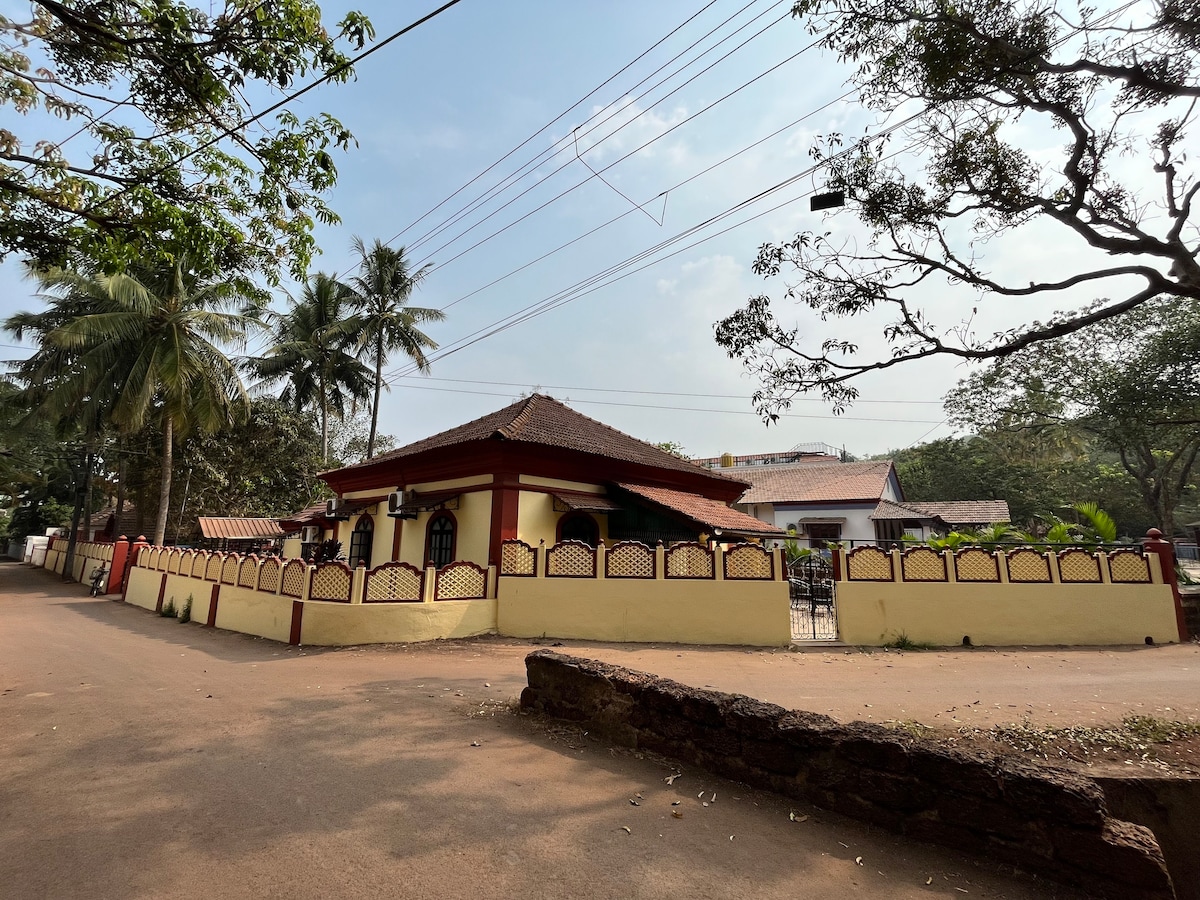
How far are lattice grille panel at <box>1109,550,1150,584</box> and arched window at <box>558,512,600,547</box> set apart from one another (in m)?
9.05

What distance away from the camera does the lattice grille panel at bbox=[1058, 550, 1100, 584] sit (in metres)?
9.98

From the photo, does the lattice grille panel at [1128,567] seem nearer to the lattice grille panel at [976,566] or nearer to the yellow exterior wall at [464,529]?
the lattice grille panel at [976,566]

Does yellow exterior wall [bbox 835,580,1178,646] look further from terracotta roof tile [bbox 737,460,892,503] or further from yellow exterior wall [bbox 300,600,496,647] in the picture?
terracotta roof tile [bbox 737,460,892,503]

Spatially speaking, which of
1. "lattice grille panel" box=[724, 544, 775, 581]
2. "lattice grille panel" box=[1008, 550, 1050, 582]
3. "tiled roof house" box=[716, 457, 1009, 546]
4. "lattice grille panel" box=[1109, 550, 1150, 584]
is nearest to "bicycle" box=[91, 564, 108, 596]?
"lattice grille panel" box=[724, 544, 775, 581]

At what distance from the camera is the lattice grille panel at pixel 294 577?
952 centimetres

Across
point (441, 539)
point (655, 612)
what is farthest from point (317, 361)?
point (655, 612)

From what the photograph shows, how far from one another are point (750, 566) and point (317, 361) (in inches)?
781

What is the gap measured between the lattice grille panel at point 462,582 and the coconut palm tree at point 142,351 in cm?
Answer: 1254

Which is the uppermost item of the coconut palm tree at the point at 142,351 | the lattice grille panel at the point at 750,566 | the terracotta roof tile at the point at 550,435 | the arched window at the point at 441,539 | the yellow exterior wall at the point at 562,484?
the coconut palm tree at the point at 142,351

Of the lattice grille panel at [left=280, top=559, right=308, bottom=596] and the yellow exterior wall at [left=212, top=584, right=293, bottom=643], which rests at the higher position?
the lattice grille panel at [left=280, top=559, right=308, bottom=596]

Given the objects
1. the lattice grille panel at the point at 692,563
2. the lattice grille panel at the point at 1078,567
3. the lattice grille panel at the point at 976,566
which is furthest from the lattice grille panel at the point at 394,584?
the lattice grille panel at the point at 1078,567

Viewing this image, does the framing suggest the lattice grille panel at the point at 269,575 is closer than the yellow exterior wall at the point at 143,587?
Yes

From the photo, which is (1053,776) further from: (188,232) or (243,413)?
(243,413)

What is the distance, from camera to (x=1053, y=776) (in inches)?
117
